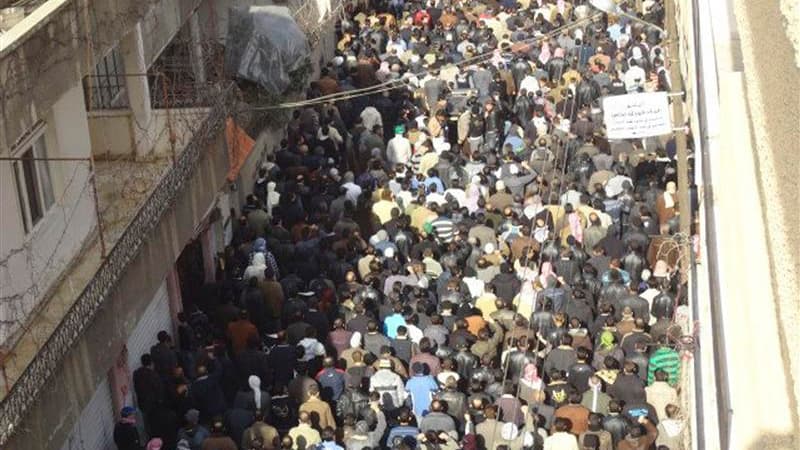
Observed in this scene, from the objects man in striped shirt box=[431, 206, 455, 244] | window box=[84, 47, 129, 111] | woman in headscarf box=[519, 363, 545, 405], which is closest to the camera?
woman in headscarf box=[519, 363, 545, 405]

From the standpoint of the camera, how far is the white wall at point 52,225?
15.0m

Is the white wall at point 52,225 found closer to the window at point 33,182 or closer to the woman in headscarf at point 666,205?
the window at point 33,182

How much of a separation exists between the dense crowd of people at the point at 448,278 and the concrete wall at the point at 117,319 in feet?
3.10

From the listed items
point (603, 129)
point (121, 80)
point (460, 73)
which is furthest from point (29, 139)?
point (460, 73)

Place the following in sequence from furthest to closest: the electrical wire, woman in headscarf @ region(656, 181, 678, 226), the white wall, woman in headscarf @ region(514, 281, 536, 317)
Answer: the electrical wire → woman in headscarf @ region(656, 181, 678, 226) → woman in headscarf @ region(514, 281, 536, 317) → the white wall

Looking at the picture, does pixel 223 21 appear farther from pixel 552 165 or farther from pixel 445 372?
pixel 445 372

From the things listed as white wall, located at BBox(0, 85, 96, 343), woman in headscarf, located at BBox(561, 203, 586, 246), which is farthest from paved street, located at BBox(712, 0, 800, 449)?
woman in headscarf, located at BBox(561, 203, 586, 246)

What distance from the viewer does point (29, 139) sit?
611 inches

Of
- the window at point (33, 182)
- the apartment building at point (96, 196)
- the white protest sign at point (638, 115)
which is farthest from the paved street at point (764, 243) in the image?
the white protest sign at point (638, 115)

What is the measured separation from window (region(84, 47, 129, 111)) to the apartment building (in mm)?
19

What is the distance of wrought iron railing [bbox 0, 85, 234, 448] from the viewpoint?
13.4 m

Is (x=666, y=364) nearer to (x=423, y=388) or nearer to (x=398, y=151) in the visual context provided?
(x=423, y=388)

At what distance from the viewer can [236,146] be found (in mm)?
21281

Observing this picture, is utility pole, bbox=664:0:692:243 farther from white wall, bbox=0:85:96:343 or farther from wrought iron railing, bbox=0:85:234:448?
white wall, bbox=0:85:96:343
